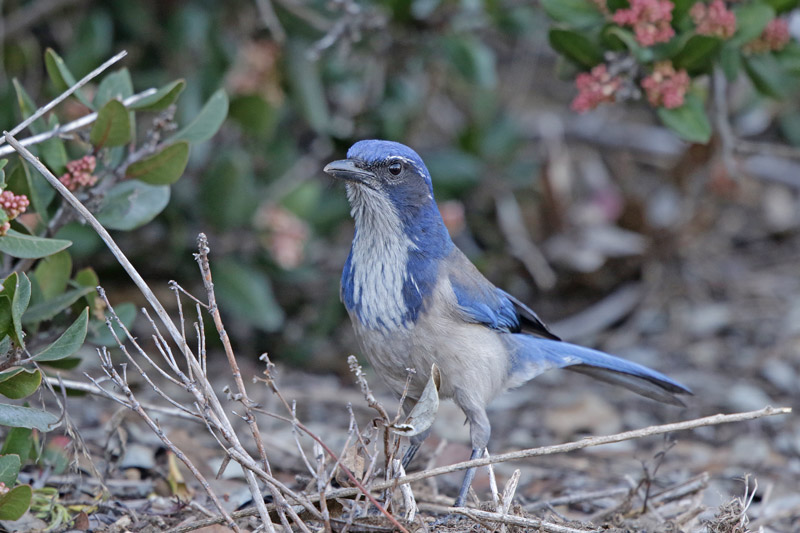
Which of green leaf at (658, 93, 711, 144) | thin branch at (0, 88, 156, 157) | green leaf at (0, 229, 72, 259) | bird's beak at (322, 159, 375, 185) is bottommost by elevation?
green leaf at (658, 93, 711, 144)

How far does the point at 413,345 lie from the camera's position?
3.75 m

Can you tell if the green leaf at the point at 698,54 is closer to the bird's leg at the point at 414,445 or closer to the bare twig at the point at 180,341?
the bird's leg at the point at 414,445

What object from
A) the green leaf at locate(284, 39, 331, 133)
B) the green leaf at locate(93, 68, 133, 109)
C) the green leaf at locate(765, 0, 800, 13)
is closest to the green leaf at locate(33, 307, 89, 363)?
the green leaf at locate(93, 68, 133, 109)

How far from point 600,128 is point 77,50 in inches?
172

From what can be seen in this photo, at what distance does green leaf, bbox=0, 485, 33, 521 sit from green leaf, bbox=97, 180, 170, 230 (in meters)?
1.14

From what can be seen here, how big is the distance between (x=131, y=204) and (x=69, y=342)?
77 centimetres

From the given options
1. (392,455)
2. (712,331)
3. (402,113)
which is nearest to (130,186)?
(392,455)

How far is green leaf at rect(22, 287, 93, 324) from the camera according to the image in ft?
11.7

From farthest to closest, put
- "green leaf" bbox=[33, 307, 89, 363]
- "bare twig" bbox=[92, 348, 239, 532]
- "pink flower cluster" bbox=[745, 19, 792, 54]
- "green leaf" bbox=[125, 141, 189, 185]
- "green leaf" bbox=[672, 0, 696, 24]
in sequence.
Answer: "pink flower cluster" bbox=[745, 19, 792, 54]
"green leaf" bbox=[672, 0, 696, 24]
"green leaf" bbox=[125, 141, 189, 185]
"green leaf" bbox=[33, 307, 89, 363]
"bare twig" bbox=[92, 348, 239, 532]

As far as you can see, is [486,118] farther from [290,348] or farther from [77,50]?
[77,50]

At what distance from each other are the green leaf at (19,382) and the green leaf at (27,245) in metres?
0.38

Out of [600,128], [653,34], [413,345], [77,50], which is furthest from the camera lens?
[600,128]

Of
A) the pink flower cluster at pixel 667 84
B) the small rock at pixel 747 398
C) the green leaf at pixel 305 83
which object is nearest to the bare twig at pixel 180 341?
the pink flower cluster at pixel 667 84

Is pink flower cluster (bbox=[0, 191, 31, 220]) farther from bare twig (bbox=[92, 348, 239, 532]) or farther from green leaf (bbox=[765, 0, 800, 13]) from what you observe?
green leaf (bbox=[765, 0, 800, 13])
